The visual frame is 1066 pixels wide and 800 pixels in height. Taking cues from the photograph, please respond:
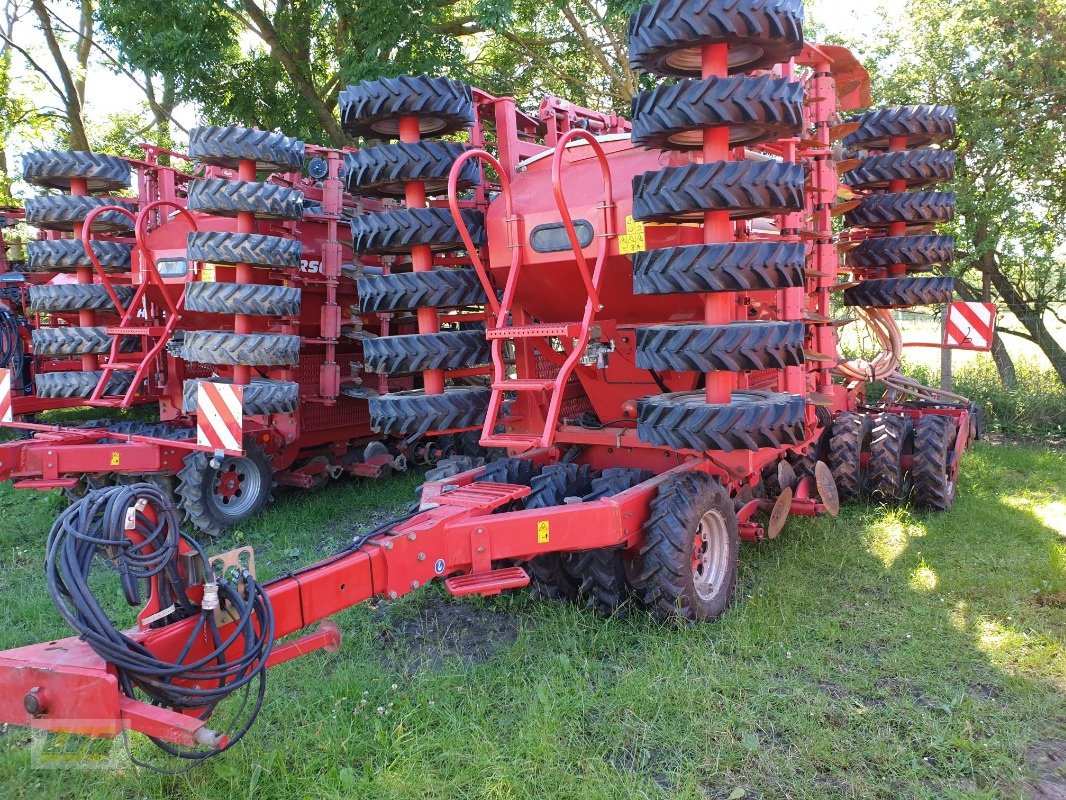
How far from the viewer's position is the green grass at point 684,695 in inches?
111

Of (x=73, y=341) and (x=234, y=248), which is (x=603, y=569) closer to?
(x=234, y=248)

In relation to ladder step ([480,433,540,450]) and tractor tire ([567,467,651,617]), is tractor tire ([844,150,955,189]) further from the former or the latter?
ladder step ([480,433,540,450])

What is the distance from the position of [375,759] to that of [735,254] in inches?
101

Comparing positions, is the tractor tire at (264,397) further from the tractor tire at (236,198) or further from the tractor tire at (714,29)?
the tractor tire at (714,29)

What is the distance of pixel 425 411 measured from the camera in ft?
14.0

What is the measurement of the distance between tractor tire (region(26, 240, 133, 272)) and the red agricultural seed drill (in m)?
3.52

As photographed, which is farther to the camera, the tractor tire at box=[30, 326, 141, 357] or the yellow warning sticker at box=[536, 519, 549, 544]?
the tractor tire at box=[30, 326, 141, 357]

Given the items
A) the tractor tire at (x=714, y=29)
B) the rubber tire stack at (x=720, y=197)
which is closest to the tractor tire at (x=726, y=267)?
the rubber tire stack at (x=720, y=197)

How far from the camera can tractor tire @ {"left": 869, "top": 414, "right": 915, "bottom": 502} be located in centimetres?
626

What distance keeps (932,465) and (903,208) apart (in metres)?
2.11

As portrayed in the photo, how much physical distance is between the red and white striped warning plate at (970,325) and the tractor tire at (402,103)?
5.19 meters

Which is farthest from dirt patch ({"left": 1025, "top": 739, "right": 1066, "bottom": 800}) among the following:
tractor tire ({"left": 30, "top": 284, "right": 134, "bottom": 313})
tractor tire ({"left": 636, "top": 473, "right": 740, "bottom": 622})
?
tractor tire ({"left": 30, "top": 284, "right": 134, "bottom": 313})

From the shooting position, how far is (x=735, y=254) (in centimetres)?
342

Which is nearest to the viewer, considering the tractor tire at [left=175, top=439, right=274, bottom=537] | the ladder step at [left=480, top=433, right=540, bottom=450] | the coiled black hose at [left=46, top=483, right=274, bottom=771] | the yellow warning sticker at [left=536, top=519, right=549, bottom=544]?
the coiled black hose at [left=46, top=483, right=274, bottom=771]
